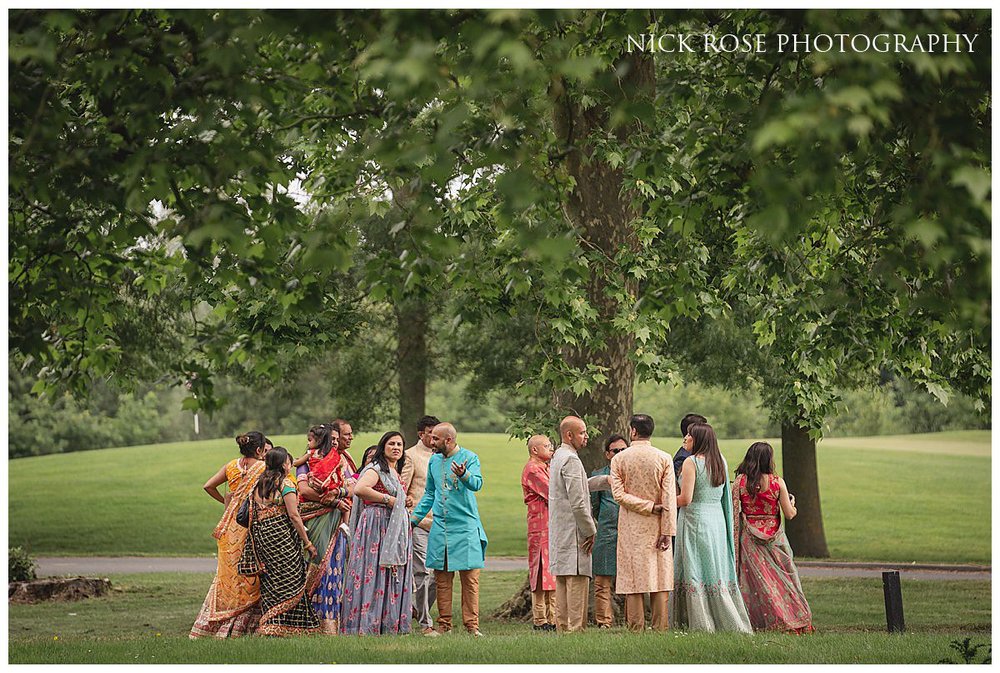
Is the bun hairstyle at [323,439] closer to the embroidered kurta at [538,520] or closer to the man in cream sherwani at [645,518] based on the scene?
the embroidered kurta at [538,520]

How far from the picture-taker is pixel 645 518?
1047 cm

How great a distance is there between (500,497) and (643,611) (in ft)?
82.1

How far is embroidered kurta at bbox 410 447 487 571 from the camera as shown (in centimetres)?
1094

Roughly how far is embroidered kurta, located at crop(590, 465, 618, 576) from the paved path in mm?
9365

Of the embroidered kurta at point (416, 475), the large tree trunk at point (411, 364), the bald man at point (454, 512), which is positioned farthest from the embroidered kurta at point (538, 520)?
the large tree trunk at point (411, 364)

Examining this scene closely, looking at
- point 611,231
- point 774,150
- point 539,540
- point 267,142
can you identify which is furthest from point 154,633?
point 774,150

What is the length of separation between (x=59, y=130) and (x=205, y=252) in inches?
49.5

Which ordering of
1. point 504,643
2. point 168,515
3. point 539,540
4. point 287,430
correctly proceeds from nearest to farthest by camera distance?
1. point 504,643
2. point 539,540
3. point 168,515
4. point 287,430

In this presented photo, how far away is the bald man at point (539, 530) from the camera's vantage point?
1157 cm

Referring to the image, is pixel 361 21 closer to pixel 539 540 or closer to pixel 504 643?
pixel 504 643

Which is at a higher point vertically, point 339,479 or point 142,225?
point 142,225

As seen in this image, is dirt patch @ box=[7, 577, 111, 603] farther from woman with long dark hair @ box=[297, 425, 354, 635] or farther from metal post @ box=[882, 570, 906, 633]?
metal post @ box=[882, 570, 906, 633]

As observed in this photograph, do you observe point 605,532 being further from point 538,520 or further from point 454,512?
point 454,512

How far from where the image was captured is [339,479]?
11398 mm
